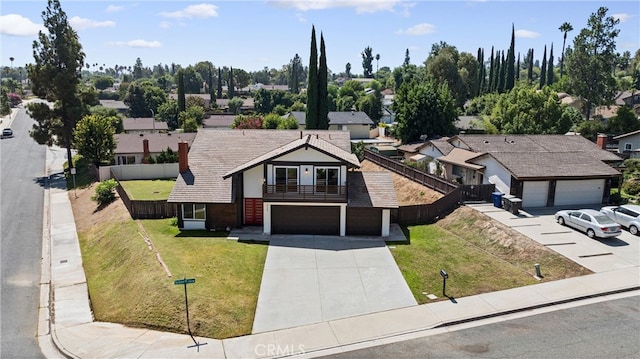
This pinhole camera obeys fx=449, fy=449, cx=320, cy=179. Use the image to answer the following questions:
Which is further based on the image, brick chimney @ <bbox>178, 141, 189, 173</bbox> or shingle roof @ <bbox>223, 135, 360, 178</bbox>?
brick chimney @ <bbox>178, 141, 189, 173</bbox>

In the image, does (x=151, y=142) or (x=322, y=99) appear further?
(x=322, y=99)

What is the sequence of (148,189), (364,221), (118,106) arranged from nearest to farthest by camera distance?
(364,221) → (148,189) → (118,106)

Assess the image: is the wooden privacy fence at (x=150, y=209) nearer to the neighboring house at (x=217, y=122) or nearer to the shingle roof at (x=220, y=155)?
the shingle roof at (x=220, y=155)

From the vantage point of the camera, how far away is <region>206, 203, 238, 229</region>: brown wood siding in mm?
30219

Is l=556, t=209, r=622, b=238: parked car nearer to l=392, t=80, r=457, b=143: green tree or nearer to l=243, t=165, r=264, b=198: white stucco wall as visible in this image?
l=243, t=165, r=264, b=198: white stucco wall

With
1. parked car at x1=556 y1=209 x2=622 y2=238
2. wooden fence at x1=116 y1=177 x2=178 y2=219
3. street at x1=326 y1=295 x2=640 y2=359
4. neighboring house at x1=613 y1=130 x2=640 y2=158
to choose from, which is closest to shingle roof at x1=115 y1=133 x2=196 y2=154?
wooden fence at x1=116 y1=177 x2=178 y2=219

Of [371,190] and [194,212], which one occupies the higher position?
[371,190]

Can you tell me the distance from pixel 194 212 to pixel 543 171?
25.9 metres

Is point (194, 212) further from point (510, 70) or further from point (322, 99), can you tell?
point (510, 70)

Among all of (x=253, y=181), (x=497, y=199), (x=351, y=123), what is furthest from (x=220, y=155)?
(x=351, y=123)

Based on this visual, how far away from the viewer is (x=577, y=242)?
26672mm

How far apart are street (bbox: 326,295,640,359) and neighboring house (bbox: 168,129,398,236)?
1205 cm

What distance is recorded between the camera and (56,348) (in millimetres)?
18109

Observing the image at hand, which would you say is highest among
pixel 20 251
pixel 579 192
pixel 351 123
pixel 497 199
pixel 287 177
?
pixel 351 123
